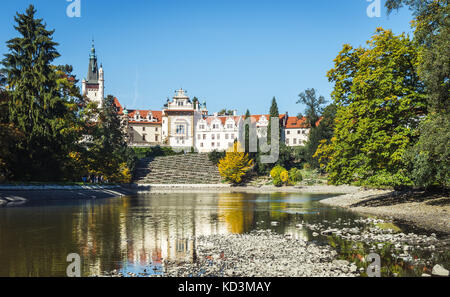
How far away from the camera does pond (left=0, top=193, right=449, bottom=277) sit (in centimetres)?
1291

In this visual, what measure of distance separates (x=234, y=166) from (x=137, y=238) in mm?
56098

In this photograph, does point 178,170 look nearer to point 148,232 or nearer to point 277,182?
point 277,182

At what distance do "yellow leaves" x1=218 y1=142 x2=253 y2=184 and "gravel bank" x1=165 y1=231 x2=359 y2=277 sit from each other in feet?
184

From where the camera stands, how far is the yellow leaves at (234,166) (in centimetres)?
7388

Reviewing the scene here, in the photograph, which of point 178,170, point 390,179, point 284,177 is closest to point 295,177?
point 284,177

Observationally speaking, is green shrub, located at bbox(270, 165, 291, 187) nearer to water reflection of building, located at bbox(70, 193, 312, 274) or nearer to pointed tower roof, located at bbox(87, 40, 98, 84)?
water reflection of building, located at bbox(70, 193, 312, 274)

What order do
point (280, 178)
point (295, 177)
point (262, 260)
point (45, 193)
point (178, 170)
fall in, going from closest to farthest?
point (262, 260)
point (45, 193)
point (280, 178)
point (295, 177)
point (178, 170)

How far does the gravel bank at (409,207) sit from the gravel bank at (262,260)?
8.36m

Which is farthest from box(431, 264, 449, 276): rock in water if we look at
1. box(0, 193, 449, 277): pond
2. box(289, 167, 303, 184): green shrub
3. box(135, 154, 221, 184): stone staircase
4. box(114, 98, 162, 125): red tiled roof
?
box(114, 98, 162, 125): red tiled roof

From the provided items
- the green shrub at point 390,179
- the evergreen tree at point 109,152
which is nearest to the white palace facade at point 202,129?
the evergreen tree at point 109,152

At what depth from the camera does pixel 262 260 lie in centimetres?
1300
